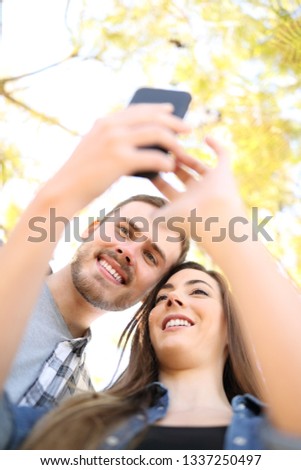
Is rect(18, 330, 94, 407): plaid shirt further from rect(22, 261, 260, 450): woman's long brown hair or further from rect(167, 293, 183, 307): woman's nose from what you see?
rect(167, 293, 183, 307): woman's nose

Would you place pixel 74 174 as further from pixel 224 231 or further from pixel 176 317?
pixel 176 317

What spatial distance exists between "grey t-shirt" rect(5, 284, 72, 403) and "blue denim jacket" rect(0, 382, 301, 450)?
11cm

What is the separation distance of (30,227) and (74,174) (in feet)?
0.28

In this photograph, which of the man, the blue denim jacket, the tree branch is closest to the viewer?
the man

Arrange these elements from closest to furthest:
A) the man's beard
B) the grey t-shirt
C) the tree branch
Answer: the grey t-shirt
the man's beard
the tree branch

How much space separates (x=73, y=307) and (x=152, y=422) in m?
0.48

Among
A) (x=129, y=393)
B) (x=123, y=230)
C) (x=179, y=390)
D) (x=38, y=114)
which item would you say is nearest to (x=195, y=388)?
(x=179, y=390)

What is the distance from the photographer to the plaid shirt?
1.10 meters

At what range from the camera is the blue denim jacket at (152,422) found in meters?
0.82

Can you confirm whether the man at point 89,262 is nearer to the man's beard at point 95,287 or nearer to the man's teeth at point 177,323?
the man's beard at point 95,287

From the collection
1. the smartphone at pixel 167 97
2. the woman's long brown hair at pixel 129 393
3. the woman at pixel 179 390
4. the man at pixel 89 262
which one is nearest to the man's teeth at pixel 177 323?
the woman at pixel 179 390

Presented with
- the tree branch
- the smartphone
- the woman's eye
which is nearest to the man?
the woman's eye

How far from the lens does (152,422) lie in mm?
972

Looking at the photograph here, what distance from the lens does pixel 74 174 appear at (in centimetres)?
67
